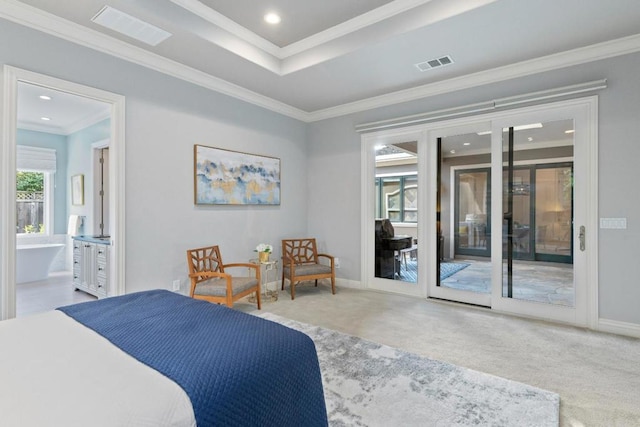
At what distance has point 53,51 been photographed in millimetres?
2836

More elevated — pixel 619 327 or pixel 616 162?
pixel 616 162

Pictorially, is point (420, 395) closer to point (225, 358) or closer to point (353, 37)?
point (225, 358)

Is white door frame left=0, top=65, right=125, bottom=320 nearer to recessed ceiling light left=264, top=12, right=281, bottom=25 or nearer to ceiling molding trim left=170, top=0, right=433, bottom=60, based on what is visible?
ceiling molding trim left=170, top=0, right=433, bottom=60

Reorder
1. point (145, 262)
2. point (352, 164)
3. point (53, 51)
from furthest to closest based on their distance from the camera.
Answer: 1. point (352, 164)
2. point (145, 262)
3. point (53, 51)

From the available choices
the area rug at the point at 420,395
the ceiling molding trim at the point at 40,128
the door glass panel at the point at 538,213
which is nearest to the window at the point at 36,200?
the ceiling molding trim at the point at 40,128

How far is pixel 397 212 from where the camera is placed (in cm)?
481

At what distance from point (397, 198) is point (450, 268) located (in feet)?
3.93

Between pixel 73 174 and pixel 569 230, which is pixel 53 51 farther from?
pixel 569 230

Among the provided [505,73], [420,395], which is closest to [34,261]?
[420,395]

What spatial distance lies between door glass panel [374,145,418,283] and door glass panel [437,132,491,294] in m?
0.36

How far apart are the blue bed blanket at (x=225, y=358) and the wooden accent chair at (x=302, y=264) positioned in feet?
8.54

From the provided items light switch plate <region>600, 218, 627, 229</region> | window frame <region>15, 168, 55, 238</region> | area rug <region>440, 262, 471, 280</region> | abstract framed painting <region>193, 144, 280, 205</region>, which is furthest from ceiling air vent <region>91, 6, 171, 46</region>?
window frame <region>15, 168, 55, 238</region>

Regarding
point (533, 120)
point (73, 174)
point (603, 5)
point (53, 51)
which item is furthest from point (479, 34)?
point (73, 174)

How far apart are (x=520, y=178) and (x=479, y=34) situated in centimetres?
Result: 169
